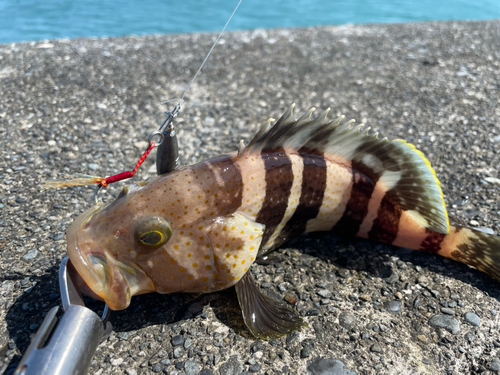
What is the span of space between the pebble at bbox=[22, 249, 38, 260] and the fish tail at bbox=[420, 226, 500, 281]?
317 centimetres

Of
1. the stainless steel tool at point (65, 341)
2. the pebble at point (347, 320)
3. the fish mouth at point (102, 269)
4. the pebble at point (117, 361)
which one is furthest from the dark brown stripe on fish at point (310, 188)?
the stainless steel tool at point (65, 341)

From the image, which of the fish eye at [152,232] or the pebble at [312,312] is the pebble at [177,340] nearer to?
the fish eye at [152,232]

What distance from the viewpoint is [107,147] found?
4.71 metres

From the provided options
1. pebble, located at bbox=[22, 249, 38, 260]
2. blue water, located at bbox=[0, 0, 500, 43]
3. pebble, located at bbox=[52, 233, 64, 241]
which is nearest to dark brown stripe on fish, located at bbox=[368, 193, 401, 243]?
pebble, located at bbox=[52, 233, 64, 241]

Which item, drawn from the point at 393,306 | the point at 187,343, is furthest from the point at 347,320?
the point at 187,343

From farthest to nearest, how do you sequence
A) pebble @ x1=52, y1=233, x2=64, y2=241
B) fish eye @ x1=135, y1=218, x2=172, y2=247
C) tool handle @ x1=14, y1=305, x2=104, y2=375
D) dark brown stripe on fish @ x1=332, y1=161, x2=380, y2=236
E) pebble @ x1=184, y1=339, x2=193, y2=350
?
pebble @ x1=52, y1=233, x2=64, y2=241 < dark brown stripe on fish @ x1=332, y1=161, x2=380, y2=236 < pebble @ x1=184, y1=339, x2=193, y2=350 < fish eye @ x1=135, y1=218, x2=172, y2=247 < tool handle @ x1=14, y1=305, x2=104, y2=375

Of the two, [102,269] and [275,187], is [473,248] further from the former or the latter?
[102,269]

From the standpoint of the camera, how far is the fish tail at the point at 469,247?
3102 mm

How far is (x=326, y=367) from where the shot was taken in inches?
101

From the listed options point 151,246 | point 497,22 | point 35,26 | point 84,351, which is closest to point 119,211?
point 151,246

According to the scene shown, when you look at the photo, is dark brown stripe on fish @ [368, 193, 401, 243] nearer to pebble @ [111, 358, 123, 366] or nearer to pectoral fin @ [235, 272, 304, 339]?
pectoral fin @ [235, 272, 304, 339]

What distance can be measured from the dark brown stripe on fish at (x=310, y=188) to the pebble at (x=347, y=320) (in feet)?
2.46

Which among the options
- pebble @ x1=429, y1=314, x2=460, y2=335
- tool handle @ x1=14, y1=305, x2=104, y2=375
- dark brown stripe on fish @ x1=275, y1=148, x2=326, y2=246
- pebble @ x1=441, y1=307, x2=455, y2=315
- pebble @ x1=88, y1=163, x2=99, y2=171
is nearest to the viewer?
tool handle @ x1=14, y1=305, x2=104, y2=375

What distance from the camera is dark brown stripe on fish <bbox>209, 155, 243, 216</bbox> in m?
2.67
